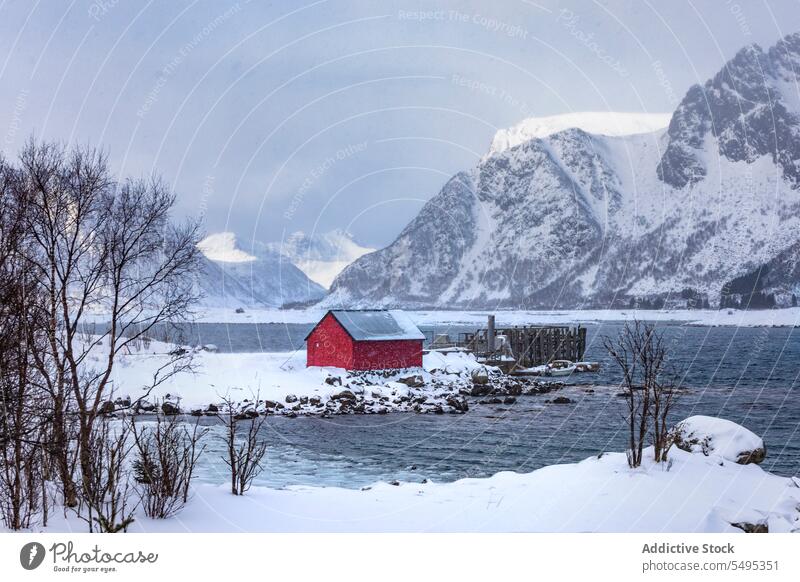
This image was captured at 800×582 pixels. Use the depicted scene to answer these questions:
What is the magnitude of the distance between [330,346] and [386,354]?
314 centimetres

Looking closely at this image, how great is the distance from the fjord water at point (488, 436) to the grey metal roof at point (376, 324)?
581 centimetres

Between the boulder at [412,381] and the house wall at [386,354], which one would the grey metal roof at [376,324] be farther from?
the boulder at [412,381]

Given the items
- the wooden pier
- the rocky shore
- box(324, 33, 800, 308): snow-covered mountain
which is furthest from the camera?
box(324, 33, 800, 308): snow-covered mountain

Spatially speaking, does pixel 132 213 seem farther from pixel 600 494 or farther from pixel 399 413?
pixel 399 413

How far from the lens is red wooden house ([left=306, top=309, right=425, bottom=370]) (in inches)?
1433

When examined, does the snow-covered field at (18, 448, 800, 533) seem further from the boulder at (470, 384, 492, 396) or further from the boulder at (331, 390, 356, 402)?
the boulder at (470, 384, 492, 396)

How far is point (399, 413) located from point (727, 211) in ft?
515

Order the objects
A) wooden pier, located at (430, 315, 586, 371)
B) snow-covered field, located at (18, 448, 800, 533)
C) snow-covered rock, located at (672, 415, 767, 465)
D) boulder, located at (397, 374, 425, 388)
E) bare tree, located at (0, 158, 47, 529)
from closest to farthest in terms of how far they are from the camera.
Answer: bare tree, located at (0, 158, 47, 529) < snow-covered field, located at (18, 448, 800, 533) < snow-covered rock, located at (672, 415, 767, 465) < boulder, located at (397, 374, 425, 388) < wooden pier, located at (430, 315, 586, 371)

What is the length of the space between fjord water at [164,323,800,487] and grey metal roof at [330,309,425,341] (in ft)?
19.1

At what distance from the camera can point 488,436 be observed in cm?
2541

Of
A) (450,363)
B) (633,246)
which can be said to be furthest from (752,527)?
(633,246)

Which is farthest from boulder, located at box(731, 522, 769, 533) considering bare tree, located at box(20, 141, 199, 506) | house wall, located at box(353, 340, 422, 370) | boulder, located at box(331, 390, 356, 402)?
house wall, located at box(353, 340, 422, 370)

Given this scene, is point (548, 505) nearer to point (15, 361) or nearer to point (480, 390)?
point (15, 361)
